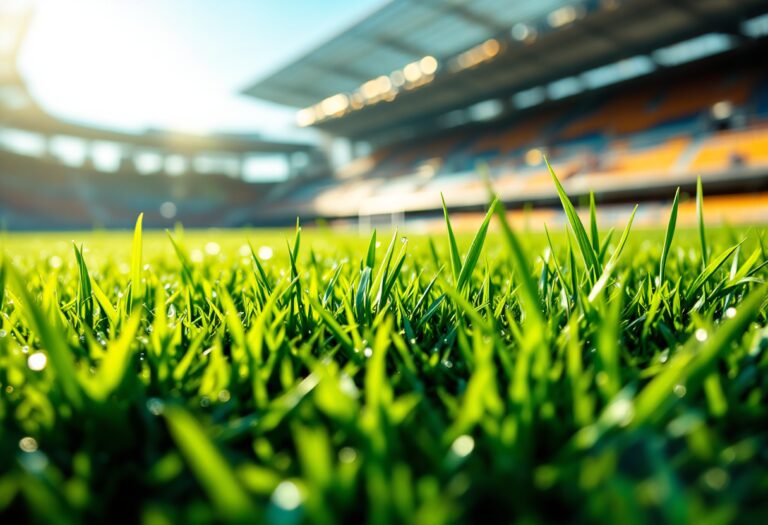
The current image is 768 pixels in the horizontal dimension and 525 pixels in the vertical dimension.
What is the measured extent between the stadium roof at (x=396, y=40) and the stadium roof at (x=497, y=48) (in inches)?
1.1

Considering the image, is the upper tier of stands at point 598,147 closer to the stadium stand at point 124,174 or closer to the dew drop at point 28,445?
the stadium stand at point 124,174

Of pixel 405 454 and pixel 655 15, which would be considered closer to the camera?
pixel 405 454

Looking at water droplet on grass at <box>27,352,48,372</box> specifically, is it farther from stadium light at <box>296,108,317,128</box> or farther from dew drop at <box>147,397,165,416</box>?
stadium light at <box>296,108,317,128</box>

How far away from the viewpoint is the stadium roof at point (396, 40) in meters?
11.8

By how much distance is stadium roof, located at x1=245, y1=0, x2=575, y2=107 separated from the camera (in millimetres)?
11828

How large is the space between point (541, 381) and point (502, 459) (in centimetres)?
6

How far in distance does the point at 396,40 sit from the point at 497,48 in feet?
9.06

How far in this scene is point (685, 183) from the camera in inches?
360

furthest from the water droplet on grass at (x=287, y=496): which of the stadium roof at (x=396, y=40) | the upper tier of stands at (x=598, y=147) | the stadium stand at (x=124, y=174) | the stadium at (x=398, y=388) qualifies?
the stadium stand at (x=124, y=174)

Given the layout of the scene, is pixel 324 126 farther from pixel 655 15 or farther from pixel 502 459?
pixel 502 459

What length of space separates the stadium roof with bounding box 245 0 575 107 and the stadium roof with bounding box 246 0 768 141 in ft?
0.09

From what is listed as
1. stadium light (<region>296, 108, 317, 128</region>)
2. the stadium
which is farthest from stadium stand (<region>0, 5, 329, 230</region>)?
the stadium

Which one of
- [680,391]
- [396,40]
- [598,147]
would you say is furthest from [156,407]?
[396,40]

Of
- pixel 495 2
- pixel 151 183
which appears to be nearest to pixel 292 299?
pixel 495 2
